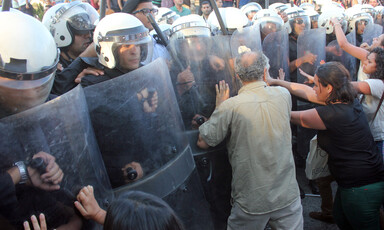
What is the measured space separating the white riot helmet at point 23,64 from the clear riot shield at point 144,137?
293 millimetres

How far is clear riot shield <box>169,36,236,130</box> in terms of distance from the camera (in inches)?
94.6

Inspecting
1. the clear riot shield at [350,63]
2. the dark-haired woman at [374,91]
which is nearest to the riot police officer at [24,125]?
the dark-haired woman at [374,91]

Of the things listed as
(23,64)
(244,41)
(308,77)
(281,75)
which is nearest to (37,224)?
(23,64)

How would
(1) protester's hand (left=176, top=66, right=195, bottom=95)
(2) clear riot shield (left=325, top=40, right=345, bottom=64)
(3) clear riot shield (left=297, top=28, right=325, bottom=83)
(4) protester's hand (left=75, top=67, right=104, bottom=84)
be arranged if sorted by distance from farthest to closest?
(2) clear riot shield (left=325, top=40, right=345, bottom=64), (3) clear riot shield (left=297, top=28, right=325, bottom=83), (4) protester's hand (left=75, top=67, right=104, bottom=84), (1) protester's hand (left=176, top=66, right=195, bottom=95)

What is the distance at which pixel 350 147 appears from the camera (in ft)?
8.08

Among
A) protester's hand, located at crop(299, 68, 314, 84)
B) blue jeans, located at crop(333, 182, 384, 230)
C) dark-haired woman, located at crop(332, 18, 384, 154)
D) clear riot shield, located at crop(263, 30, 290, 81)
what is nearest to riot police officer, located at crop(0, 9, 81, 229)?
blue jeans, located at crop(333, 182, 384, 230)

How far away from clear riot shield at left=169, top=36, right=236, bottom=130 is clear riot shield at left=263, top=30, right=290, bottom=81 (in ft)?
3.06

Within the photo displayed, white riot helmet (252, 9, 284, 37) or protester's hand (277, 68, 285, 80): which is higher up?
white riot helmet (252, 9, 284, 37)

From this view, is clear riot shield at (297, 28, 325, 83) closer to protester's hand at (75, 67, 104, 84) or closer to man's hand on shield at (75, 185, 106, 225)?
protester's hand at (75, 67, 104, 84)

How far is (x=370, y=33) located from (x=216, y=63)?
429 cm

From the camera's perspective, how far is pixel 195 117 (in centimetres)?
242

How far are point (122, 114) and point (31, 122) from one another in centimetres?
52

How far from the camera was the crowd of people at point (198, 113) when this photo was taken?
4.12 ft

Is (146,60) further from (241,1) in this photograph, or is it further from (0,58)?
(241,1)
